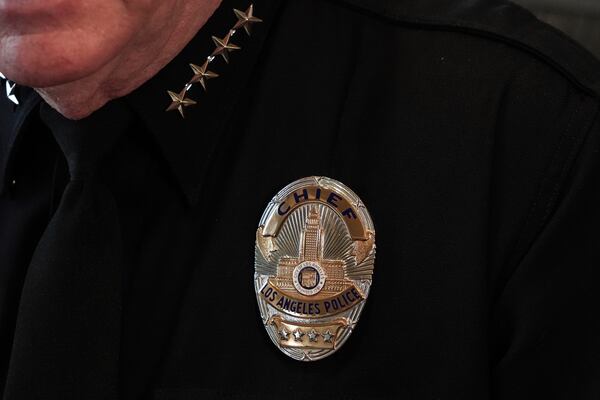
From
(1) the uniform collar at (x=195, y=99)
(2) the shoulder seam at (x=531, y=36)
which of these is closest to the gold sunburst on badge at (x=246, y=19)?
(1) the uniform collar at (x=195, y=99)

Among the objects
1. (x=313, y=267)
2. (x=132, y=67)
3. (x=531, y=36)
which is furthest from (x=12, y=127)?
(x=531, y=36)

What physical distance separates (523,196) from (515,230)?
0.10 ft

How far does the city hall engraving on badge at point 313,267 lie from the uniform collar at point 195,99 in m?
0.09

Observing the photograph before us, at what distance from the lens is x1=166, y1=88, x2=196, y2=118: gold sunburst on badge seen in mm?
886

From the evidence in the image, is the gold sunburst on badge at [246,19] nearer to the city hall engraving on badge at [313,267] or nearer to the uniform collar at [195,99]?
the uniform collar at [195,99]

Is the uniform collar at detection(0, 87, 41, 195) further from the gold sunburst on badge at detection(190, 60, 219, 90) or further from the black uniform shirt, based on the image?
the gold sunburst on badge at detection(190, 60, 219, 90)

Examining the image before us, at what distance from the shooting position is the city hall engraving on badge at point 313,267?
849mm

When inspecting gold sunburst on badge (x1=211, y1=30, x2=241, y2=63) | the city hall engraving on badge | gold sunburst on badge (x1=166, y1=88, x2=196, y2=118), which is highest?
gold sunburst on badge (x1=211, y1=30, x2=241, y2=63)

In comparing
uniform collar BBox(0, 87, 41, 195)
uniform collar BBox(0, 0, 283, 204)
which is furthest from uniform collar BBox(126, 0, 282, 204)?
uniform collar BBox(0, 87, 41, 195)

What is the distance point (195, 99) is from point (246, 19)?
3.5 inches

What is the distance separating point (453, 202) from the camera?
88cm

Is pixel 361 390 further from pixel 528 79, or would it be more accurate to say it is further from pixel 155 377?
pixel 528 79

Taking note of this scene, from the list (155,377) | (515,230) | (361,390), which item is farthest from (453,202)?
(155,377)

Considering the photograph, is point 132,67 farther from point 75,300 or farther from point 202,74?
point 75,300
